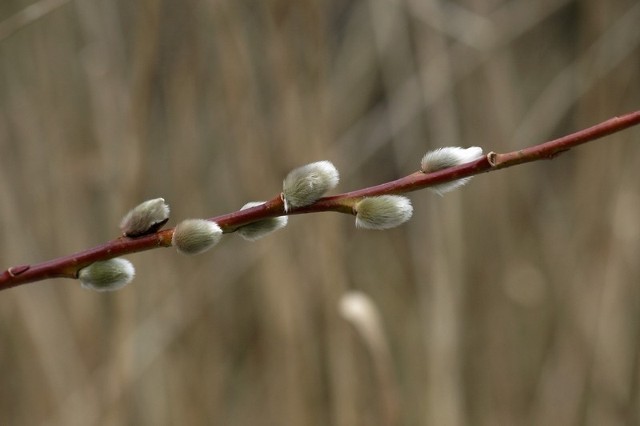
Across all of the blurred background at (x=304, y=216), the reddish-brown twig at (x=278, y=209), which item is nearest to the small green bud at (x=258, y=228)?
the reddish-brown twig at (x=278, y=209)

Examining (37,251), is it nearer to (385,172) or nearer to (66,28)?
(66,28)

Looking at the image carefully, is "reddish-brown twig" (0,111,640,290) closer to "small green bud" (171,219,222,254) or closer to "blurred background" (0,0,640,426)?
"small green bud" (171,219,222,254)

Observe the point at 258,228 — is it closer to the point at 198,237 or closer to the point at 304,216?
the point at 198,237

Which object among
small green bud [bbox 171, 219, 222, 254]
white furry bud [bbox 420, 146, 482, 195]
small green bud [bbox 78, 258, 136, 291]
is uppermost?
white furry bud [bbox 420, 146, 482, 195]

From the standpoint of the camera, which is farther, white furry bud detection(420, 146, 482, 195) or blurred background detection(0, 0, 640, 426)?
blurred background detection(0, 0, 640, 426)

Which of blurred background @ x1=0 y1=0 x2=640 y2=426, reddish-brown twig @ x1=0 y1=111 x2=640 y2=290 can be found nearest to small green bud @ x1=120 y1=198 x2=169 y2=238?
reddish-brown twig @ x1=0 y1=111 x2=640 y2=290

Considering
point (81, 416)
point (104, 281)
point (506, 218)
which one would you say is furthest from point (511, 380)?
point (104, 281)

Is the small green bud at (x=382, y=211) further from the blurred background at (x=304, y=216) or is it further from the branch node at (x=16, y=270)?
the blurred background at (x=304, y=216)
